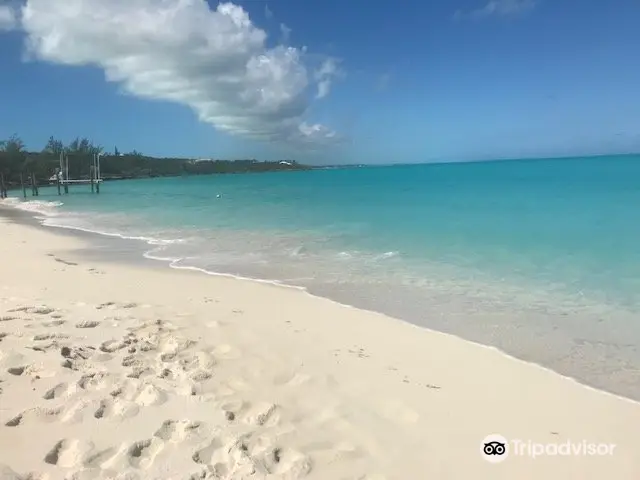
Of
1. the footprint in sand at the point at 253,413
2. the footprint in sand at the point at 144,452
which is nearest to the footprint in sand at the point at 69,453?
the footprint in sand at the point at 144,452

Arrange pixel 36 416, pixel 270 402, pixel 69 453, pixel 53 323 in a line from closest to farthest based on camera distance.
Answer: pixel 69 453, pixel 36 416, pixel 270 402, pixel 53 323

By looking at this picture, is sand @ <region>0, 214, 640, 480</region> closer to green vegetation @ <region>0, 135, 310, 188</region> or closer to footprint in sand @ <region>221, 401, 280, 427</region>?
footprint in sand @ <region>221, 401, 280, 427</region>

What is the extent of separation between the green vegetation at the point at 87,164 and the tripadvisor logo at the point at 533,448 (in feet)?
202

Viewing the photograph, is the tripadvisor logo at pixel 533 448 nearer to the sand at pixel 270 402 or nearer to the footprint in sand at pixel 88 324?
the sand at pixel 270 402

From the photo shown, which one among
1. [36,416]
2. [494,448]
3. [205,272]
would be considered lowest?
[205,272]

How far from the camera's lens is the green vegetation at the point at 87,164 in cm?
6931

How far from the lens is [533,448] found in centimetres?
354

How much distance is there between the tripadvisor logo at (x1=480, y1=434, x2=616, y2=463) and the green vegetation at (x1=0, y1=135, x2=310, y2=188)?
61.5m

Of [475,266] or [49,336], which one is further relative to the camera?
[475,266]

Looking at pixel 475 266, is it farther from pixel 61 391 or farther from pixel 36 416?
pixel 36 416

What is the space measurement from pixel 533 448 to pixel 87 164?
96560mm

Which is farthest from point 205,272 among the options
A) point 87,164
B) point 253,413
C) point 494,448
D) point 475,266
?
point 87,164

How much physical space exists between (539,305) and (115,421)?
6419 mm

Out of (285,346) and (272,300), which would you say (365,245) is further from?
A: (285,346)
